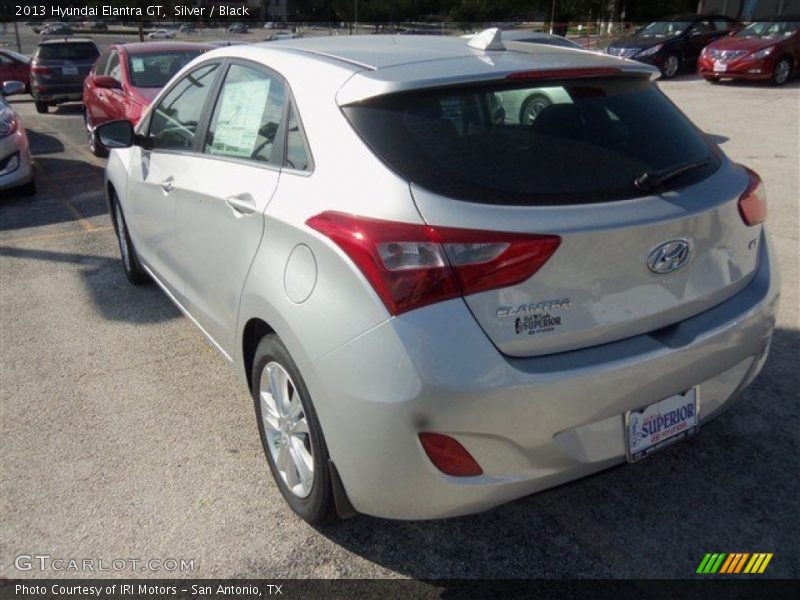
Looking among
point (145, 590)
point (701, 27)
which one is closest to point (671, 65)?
point (701, 27)

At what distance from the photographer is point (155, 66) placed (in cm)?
924

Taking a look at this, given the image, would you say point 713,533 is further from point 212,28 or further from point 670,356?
point 212,28

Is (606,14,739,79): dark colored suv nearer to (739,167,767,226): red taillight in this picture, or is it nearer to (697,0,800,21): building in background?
(697,0,800,21): building in background

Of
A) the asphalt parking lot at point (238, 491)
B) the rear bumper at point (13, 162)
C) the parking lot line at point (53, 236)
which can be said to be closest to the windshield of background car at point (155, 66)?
the rear bumper at point (13, 162)

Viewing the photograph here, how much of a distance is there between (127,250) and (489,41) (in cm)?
318

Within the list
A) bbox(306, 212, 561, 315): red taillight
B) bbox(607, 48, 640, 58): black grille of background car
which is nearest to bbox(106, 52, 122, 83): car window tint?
bbox(306, 212, 561, 315): red taillight

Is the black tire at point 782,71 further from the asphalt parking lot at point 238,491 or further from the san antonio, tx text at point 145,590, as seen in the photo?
the san antonio, tx text at point 145,590

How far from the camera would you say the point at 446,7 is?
5678 centimetres

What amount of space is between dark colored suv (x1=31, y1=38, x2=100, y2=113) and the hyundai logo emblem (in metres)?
16.8

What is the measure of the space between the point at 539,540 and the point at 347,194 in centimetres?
144

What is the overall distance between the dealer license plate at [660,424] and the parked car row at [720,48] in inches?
634

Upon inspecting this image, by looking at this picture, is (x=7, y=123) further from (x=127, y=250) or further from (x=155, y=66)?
(x=127, y=250)

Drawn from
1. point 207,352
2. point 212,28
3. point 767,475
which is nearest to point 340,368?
point 767,475

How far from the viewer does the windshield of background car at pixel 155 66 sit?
9.05 m
